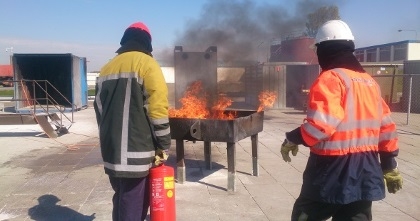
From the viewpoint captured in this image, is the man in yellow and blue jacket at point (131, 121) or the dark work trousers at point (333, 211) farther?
the man in yellow and blue jacket at point (131, 121)

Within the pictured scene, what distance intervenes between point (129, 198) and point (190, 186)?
7.44 ft

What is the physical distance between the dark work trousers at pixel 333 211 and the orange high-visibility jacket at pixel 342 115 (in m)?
0.41

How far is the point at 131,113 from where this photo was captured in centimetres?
315

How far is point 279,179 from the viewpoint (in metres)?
5.86

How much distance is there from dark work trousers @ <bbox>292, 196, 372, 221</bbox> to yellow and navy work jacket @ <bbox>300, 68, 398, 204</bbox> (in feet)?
0.38

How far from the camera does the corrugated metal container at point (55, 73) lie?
15844 millimetres

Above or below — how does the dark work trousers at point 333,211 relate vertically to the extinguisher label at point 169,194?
above

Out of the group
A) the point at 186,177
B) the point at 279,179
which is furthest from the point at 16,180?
the point at 279,179

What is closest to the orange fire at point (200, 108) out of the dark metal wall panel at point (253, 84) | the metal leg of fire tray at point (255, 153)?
the metal leg of fire tray at point (255, 153)

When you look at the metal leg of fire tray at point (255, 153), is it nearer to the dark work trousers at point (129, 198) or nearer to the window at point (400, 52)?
the dark work trousers at point (129, 198)

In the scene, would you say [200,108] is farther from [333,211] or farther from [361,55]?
[361,55]

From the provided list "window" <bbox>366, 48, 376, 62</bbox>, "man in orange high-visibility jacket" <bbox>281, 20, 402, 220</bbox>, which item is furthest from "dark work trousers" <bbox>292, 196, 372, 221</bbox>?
"window" <bbox>366, 48, 376, 62</bbox>

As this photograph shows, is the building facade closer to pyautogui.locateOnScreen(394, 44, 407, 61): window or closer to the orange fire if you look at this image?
pyautogui.locateOnScreen(394, 44, 407, 61): window

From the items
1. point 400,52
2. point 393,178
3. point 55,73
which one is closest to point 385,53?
point 400,52
